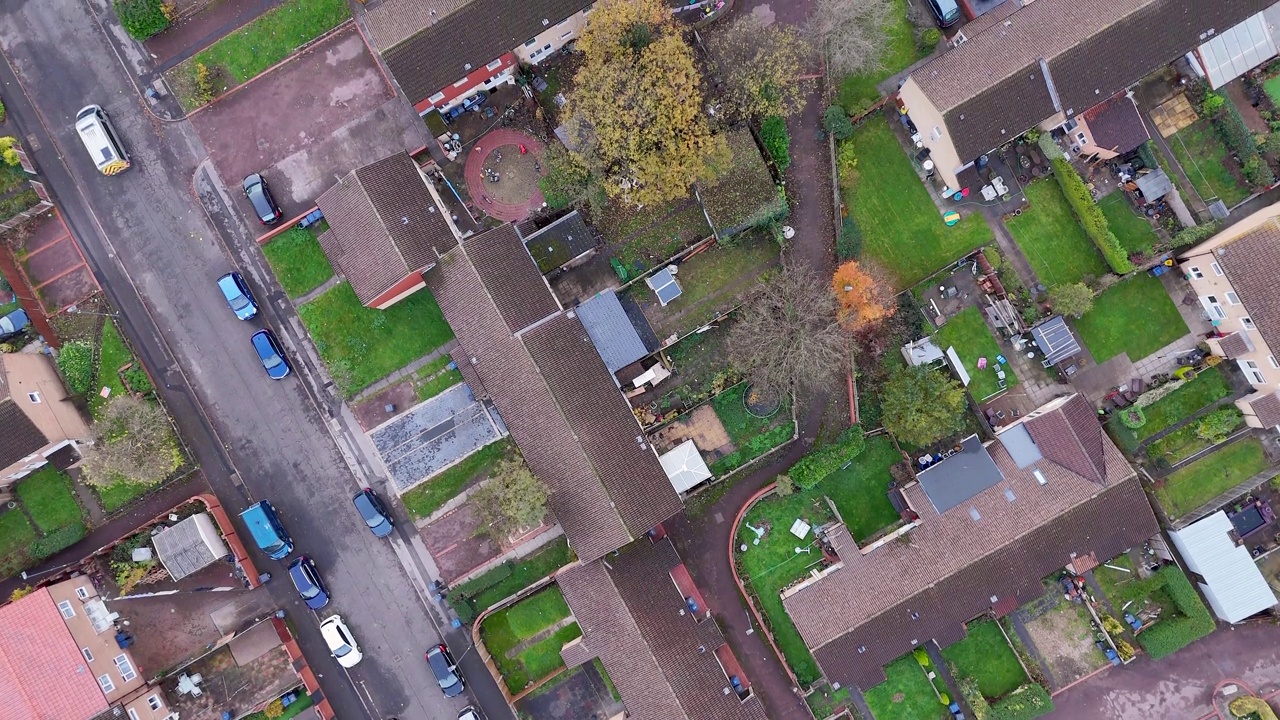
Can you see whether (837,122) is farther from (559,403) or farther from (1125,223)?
(559,403)

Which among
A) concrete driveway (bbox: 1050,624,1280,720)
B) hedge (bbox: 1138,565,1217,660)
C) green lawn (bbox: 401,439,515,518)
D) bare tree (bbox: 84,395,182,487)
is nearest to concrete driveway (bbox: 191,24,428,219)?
bare tree (bbox: 84,395,182,487)

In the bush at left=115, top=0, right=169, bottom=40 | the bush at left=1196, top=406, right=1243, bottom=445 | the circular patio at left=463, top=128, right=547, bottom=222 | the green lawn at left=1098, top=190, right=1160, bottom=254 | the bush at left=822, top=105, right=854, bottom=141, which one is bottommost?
the bush at left=1196, top=406, right=1243, bottom=445

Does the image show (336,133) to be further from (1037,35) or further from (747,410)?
(1037,35)

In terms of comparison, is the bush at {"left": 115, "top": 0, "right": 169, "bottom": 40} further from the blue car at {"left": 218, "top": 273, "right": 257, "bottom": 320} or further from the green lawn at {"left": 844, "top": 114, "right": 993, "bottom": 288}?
the green lawn at {"left": 844, "top": 114, "right": 993, "bottom": 288}

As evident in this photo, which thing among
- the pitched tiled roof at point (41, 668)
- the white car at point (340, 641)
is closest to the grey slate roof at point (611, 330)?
the white car at point (340, 641)

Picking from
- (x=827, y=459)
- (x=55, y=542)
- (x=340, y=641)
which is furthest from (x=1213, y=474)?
(x=55, y=542)

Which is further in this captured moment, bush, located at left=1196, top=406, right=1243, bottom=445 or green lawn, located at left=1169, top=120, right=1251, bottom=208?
green lawn, located at left=1169, top=120, right=1251, bottom=208
